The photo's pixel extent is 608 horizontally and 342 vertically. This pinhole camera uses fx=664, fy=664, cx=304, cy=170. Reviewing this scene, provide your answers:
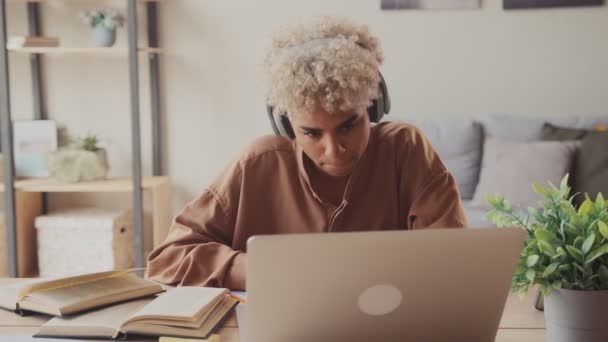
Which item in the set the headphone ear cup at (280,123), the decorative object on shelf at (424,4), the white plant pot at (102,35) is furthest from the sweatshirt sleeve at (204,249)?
the decorative object on shelf at (424,4)

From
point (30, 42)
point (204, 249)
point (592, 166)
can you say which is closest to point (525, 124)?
point (592, 166)

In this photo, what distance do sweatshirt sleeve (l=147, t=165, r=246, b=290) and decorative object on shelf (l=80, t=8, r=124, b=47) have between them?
203 centimetres

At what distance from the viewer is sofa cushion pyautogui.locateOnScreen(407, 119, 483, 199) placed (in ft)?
10.2

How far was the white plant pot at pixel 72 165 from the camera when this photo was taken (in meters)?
3.17

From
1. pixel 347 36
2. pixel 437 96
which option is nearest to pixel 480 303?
pixel 347 36

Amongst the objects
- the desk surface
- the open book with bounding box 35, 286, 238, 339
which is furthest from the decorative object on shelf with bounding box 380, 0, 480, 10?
the open book with bounding box 35, 286, 238, 339

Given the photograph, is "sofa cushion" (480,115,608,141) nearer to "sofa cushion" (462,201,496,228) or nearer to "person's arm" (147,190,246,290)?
"sofa cushion" (462,201,496,228)

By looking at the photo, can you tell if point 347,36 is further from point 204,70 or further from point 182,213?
point 204,70

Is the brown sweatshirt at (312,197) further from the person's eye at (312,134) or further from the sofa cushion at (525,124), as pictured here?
the sofa cushion at (525,124)

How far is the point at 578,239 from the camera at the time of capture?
88 centimetres

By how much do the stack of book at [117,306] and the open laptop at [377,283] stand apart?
239 mm

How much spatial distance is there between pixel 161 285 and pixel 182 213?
0.18 metres

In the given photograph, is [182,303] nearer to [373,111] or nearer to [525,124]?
[373,111]

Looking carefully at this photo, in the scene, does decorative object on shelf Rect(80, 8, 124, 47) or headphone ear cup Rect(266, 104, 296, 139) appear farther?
decorative object on shelf Rect(80, 8, 124, 47)
